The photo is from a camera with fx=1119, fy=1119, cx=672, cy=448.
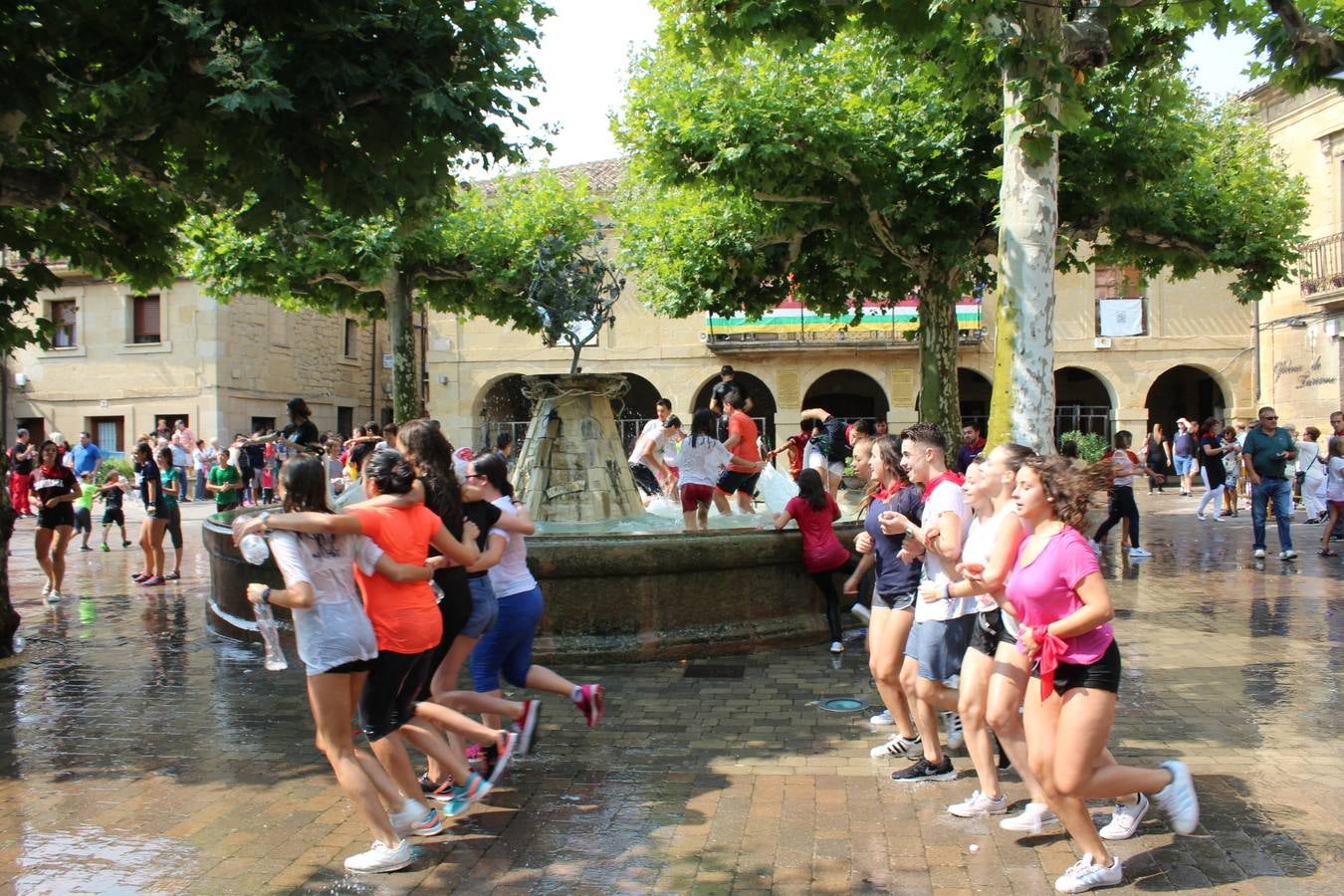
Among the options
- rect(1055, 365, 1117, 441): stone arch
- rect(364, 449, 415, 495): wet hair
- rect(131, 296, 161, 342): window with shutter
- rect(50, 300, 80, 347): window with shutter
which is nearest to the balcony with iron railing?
rect(1055, 365, 1117, 441): stone arch

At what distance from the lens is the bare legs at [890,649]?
5.32 meters

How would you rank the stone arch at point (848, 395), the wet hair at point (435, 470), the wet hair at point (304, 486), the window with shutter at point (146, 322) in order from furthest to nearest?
the stone arch at point (848, 395), the window with shutter at point (146, 322), the wet hair at point (435, 470), the wet hair at point (304, 486)

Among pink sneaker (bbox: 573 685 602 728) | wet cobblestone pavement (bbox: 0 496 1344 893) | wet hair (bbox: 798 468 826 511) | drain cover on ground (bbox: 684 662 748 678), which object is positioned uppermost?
wet hair (bbox: 798 468 826 511)

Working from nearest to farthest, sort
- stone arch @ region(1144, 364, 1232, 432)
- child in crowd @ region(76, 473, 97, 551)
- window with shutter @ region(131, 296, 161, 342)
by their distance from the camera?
child in crowd @ region(76, 473, 97, 551)
window with shutter @ region(131, 296, 161, 342)
stone arch @ region(1144, 364, 1232, 432)

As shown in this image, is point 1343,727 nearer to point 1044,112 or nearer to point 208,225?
point 1044,112

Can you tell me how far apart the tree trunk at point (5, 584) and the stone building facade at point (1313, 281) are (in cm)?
2589

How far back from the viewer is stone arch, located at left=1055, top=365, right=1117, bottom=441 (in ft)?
113

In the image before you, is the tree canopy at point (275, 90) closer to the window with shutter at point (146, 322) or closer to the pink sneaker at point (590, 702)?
the pink sneaker at point (590, 702)

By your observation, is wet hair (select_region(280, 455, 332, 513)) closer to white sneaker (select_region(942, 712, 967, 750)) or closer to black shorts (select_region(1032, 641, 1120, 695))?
black shorts (select_region(1032, 641, 1120, 695))

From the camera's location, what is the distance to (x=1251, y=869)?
4.04m

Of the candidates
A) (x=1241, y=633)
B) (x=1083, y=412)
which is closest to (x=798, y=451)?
(x=1241, y=633)

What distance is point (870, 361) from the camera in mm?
34156

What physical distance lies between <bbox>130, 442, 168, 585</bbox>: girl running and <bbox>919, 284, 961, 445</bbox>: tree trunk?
1084 cm

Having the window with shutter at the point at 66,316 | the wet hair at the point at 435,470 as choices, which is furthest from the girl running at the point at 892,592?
the window with shutter at the point at 66,316
